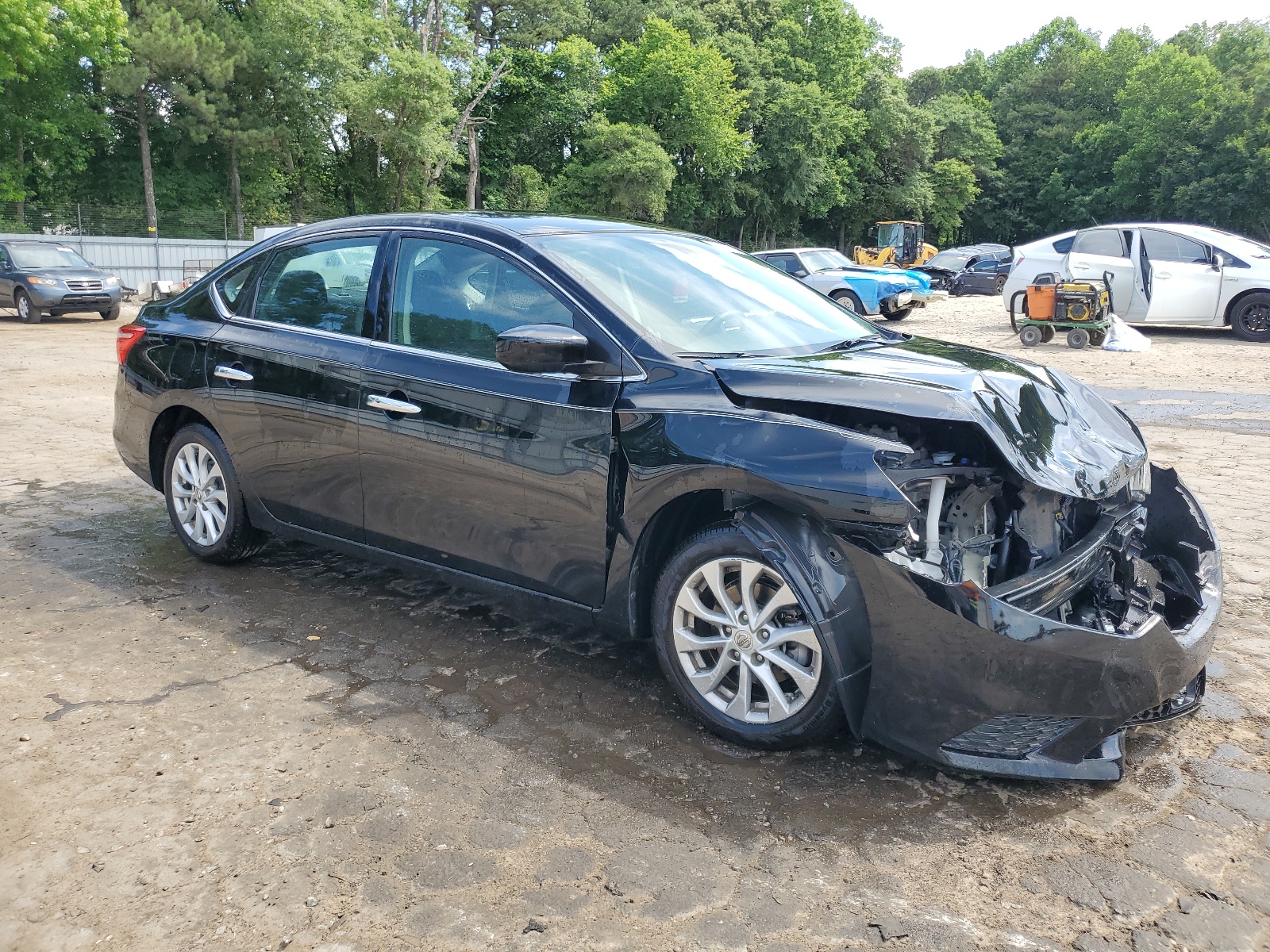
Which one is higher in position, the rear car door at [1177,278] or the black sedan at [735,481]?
the rear car door at [1177,278]

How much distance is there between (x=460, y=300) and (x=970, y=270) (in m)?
30.7

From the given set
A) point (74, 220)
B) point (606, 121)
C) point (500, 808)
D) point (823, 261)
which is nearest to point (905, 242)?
point (606, 121)

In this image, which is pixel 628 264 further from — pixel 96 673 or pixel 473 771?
pixel 96 673

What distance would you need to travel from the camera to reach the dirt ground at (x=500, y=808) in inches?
94.0

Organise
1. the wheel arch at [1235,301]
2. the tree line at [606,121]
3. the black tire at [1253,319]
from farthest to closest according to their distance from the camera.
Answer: the tree line at [606,121] → the black tire at [1253,319] → the wheel arch at [1235,301]

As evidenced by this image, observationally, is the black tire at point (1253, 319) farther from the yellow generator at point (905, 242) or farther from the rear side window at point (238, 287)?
the yellow generator at point (905, 242)

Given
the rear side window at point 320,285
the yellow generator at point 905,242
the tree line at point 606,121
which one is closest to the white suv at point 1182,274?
the rear side window at point 320,285

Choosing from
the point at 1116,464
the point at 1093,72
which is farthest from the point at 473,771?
the point at 1093,72

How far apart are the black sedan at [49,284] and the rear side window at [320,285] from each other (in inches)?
734

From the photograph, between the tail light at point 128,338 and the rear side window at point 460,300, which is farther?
the tail light at point 128,338

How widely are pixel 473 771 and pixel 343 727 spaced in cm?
56

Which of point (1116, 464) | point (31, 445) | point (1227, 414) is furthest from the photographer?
point (1227, 414)

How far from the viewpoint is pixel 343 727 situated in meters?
3.37

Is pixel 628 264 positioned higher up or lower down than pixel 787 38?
lower down
